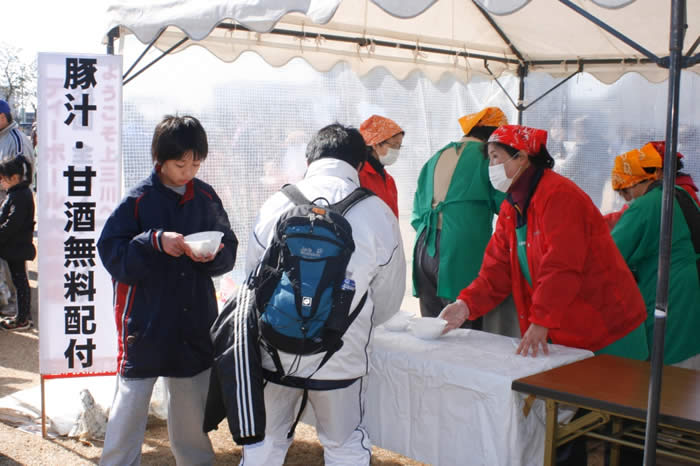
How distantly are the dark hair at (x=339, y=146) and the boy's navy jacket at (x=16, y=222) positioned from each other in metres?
4.22

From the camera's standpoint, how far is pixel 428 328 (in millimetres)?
2521

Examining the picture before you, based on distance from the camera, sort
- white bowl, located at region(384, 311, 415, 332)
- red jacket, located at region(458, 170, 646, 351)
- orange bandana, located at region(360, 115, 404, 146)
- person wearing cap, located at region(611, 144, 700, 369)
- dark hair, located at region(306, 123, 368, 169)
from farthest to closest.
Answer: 1. orange bandana, located at region(360, 115, 404, 146)
2. person wearing cap, located at region(611, 144, 700, 369)
3. white bowl, located at region(384, 311, 415, 332)
4. red jacket, located at region(458, 170, 646, 351)
5. dark hair, located at region(306, 123, 368, 169)

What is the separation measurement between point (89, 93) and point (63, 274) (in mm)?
876

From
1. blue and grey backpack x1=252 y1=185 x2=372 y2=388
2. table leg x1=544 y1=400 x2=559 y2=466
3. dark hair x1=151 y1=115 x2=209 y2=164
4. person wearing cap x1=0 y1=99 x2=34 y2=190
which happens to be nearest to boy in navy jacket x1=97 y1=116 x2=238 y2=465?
dark hair x1=151 y1=115 x2=209 y2=164

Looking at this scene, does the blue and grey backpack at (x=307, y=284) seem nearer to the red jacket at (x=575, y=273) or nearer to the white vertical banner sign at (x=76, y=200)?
the red jacket at (x=575, y=273)

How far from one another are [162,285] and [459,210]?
65.2 inches

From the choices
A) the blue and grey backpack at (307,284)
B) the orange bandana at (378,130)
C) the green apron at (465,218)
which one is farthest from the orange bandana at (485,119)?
the blue and grey backpack at (307,284)

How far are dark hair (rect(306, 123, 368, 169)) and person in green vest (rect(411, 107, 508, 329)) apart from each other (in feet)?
4.60

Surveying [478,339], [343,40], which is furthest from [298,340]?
[343,40]

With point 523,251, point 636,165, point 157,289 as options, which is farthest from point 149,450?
point 636,165

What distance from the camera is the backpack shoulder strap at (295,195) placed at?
1914mm

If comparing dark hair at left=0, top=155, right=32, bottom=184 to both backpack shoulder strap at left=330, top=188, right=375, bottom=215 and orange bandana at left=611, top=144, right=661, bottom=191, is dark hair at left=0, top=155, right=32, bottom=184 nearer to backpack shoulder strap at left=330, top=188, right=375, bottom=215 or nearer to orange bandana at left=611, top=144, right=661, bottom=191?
backpack shoulder strap at left=330, top=188, right=375, bottom=215

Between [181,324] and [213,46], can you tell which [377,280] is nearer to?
[181,324]

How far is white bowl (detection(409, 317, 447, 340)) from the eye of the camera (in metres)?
2.52
